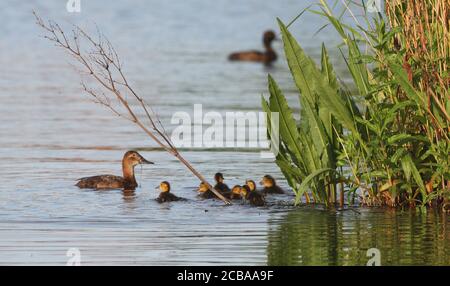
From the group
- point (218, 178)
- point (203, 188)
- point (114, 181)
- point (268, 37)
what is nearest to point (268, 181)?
point (218, 178)

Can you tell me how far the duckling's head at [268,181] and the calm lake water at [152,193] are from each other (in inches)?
11.2

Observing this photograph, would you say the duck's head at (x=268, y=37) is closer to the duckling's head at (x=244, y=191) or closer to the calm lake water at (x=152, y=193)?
the calm lake water at (x=152, y=193)

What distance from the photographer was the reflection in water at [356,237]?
888 centimetres

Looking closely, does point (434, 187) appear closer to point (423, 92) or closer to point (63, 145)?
point (423, 92)

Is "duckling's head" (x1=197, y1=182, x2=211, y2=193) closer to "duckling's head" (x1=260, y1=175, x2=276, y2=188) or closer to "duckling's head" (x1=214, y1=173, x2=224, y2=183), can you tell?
"duckling's head" (x1=214, y1=173, x2=224, y2=183)

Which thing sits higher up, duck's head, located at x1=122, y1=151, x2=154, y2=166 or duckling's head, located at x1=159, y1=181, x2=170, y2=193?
duck's head, located at x1=122, y1=151, x2=154, y2=166

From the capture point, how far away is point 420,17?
1027 centimetres

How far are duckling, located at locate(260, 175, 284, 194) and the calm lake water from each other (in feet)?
0.60

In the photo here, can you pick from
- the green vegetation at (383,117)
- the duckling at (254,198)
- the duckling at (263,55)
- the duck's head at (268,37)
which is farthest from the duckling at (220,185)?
the duck's head at (268,37)

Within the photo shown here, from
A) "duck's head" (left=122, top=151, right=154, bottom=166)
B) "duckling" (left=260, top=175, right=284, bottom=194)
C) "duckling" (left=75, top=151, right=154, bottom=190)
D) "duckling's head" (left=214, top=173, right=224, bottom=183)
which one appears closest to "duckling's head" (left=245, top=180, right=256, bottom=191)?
"duckling" (left=260, top=175, right=284, bottom=194)

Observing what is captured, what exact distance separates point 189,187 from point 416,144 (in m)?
2.69

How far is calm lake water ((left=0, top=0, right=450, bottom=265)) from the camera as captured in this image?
30.0 feet

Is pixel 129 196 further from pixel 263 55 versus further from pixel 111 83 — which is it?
pixel 263 55
